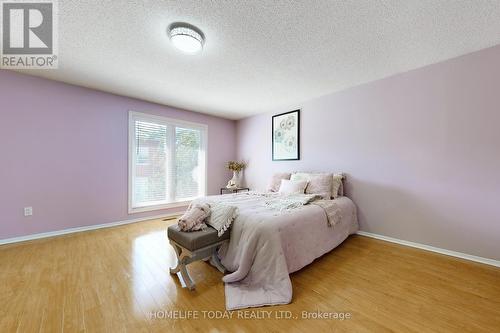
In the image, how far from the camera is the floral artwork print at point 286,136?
154 inches

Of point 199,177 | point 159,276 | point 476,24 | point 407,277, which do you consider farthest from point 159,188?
point 476,24

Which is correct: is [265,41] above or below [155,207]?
above

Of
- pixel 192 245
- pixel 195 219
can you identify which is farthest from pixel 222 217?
pixel 192 245

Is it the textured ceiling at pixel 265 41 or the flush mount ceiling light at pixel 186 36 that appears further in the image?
the flush mount ceiling light at pixel 186 36

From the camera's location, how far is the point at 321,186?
3.00 metres

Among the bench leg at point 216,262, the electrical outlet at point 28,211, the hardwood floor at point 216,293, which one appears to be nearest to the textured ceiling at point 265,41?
the electrical outlet at point 28,211

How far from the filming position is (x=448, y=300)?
1.58 m

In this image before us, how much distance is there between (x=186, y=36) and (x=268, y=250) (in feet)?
6.89

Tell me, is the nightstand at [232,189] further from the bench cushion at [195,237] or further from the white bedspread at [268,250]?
the bench cushion at [195,237]

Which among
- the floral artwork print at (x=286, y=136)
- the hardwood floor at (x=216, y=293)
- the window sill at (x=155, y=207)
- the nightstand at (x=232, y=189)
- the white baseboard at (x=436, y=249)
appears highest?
the floral artwork print at (x=286, y=136)

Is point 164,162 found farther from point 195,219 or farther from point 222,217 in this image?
point 222,217

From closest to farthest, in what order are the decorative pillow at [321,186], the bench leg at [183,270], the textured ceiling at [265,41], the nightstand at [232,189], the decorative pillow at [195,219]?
the textured ceiling at [265,41]
the bench leg at [183,270]
the decorative pillow at [195,219]
the decorative pillow at [321,186]
the nightstand at [232,189]

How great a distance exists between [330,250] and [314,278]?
646mm

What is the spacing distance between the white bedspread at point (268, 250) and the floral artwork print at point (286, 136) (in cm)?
186
